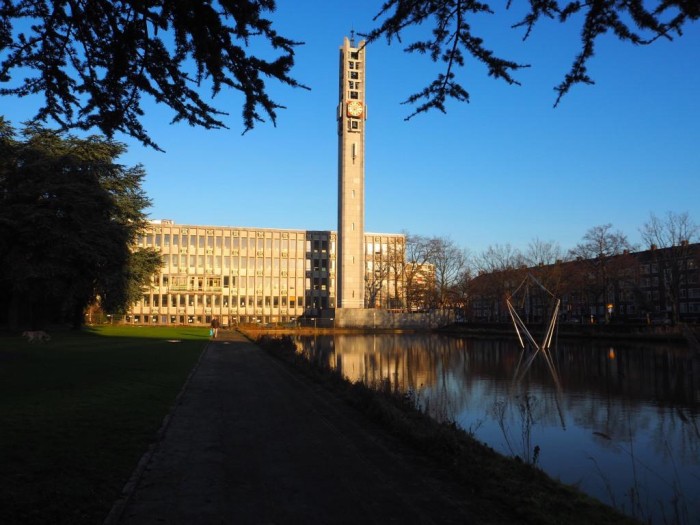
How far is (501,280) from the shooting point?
80.4 meters

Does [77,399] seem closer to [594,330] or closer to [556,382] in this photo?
[556,382]

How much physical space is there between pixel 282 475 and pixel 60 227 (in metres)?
37.9

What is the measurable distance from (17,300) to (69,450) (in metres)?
44.8

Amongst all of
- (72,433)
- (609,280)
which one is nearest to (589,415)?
(72,433)

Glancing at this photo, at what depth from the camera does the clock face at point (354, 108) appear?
3396 inches

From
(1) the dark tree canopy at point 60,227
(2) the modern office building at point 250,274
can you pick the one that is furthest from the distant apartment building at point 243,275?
(1) the dark tree canopy at point 60,227

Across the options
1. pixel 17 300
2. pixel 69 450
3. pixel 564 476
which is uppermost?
pixel 17 300

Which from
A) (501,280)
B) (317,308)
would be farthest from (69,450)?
(317,308)

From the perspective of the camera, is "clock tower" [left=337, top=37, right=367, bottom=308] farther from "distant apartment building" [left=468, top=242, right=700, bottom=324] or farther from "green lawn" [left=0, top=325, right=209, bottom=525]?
"green lawn" [left=0, top=325, right=209, bottom=525]

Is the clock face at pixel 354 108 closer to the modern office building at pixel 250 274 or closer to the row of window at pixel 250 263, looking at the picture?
the modern office building at pixel 250 274

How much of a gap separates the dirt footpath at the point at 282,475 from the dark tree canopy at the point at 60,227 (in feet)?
103

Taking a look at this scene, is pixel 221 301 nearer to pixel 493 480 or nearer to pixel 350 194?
pixel 350 194

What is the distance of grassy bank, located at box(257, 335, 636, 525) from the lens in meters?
6.76

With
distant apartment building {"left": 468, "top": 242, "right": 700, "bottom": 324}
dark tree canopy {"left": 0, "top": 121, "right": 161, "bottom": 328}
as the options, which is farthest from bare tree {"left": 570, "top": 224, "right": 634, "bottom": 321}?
dark tree canopy {"left": 0, "top": 121, "right": 161, "bottom": 328}
